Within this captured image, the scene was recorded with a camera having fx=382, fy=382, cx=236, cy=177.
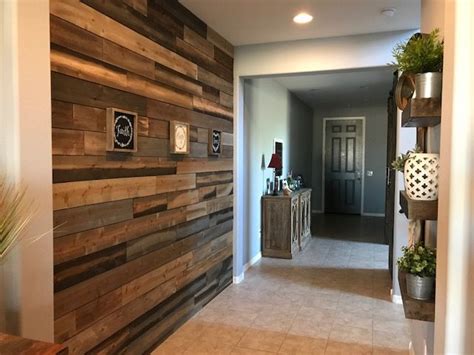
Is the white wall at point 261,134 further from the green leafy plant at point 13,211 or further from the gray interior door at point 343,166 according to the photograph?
the green leafy plant at point 13,211

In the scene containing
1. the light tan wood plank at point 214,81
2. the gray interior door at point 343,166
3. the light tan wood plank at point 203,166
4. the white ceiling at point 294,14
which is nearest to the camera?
the white ceiling at point 294,14

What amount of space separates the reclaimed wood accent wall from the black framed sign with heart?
70 millimetres

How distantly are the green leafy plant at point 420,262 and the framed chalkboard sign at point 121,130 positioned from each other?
5.49 feet

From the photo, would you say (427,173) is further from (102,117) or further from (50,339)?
(50,339)

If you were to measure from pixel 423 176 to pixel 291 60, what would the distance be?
8.43ft

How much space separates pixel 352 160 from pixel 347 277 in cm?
520

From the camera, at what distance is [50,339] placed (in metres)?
1.81

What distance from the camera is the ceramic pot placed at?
1585mm

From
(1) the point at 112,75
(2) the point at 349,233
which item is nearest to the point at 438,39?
(1) the point at 112,75

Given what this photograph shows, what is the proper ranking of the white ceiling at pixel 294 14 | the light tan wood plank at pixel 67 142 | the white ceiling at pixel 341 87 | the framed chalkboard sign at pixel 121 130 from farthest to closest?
the white ceiling at pixel 341 87 < the white ceiling at pixel 294 14 < the framed chalkboard sign at pixel 121 130 < the light tan wood plank at pixel 67 142

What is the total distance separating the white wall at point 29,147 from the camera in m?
1.59

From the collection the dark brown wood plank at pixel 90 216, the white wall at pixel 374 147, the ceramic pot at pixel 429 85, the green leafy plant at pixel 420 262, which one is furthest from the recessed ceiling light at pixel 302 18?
the white wall at pixel 374 147

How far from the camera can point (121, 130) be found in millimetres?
2324

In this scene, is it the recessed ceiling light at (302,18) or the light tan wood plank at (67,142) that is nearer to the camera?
the light tan wood plank at (67,142)
